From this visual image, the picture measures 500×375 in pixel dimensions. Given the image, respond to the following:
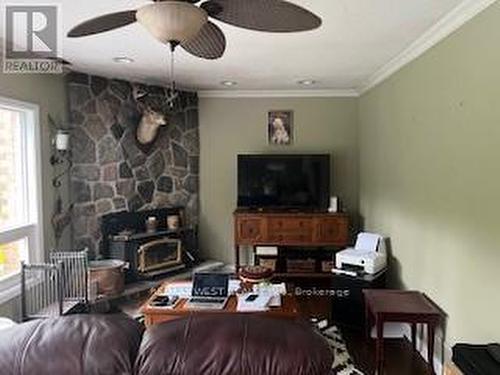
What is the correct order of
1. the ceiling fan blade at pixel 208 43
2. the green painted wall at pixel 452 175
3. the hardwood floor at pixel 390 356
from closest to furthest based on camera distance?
the ceiling fan blade at pixel 208 43
the green painted wall at pixel 452 175
the hardwood floor at pixel 390 356

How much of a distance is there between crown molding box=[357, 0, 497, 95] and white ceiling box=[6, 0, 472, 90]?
0.05 metres

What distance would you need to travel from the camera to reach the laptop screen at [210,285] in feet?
10.6

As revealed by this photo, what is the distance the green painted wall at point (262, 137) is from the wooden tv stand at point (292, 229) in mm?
668

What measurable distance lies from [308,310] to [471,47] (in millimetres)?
3007

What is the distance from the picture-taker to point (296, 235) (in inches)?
202

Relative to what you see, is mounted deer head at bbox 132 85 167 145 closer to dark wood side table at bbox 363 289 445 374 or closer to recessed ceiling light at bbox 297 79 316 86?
recessed ceiling light at bbox 297 79 316 86

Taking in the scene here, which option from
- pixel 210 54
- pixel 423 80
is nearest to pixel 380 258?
pixel 423 80

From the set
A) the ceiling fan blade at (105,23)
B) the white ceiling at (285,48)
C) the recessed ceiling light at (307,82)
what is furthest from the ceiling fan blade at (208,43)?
the recessed ceiling light at (307,82)

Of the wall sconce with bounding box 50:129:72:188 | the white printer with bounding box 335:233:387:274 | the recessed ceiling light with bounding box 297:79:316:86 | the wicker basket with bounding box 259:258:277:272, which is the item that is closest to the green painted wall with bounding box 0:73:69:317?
the wall sconce with bounding box 50:129:72:188

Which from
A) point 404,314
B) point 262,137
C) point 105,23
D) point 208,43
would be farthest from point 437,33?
point 262,137

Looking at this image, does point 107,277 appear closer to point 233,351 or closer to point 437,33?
point 233,351

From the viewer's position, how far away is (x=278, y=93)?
561 cm

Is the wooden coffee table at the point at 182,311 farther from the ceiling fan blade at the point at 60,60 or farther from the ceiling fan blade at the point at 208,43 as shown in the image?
the ceiling fan blade at the point at 60,60

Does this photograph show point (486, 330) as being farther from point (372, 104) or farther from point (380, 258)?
point (372, 104)
